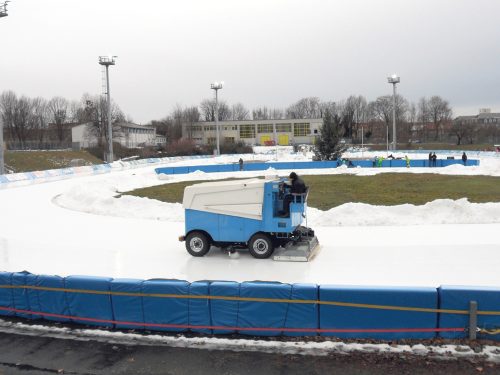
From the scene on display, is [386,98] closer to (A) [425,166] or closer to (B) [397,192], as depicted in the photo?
(A) [425,166]

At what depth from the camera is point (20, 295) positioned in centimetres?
802

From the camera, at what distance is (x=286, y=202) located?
10.7m

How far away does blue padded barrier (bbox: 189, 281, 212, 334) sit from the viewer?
7.18 meters

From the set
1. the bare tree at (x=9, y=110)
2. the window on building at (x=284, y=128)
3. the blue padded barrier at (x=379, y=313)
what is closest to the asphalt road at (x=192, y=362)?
the blue padded barrier at (x=379, y=313)

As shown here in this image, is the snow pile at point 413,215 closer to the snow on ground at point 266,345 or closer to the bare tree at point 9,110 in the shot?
the snow on ground at point 266,345

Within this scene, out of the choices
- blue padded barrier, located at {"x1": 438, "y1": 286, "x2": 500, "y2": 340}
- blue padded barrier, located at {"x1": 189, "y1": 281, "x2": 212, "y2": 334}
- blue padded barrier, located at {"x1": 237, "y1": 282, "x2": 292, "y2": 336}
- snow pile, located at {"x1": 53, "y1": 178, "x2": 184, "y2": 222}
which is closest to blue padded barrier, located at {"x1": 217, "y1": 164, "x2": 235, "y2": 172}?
snow pile, located at {"x1": 53, "y1": 178, "x2": 184, "y2": 222}

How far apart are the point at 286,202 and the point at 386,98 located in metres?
129

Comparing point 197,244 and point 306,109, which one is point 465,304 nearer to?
point 197,244

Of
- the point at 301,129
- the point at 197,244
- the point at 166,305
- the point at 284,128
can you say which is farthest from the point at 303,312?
the point at 284,128

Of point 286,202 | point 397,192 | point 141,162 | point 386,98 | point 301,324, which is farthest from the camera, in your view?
point 386,98

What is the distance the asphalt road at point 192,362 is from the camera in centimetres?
584

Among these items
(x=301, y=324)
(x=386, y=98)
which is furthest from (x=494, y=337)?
(x=386, y=98)

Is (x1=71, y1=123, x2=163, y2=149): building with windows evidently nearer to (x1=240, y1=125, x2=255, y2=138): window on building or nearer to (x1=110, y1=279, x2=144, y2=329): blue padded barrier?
(x1=240, y1=125, x2=255, y2=138): window on building

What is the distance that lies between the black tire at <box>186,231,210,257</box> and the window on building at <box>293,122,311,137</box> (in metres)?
108
